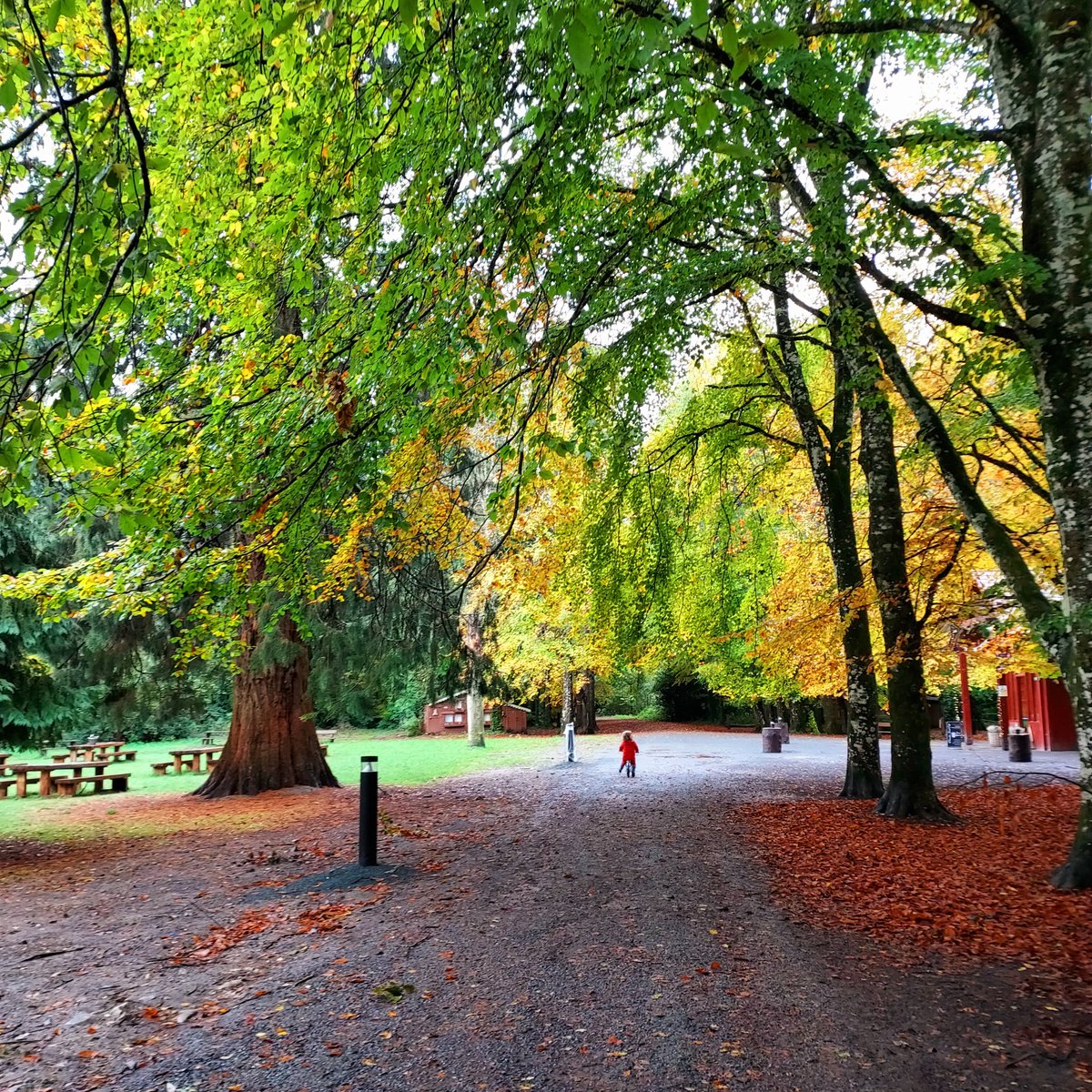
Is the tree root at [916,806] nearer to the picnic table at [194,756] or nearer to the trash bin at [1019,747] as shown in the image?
the trash bin at [1019,747]

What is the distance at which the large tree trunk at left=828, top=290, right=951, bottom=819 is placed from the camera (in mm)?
10469

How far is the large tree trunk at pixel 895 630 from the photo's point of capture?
10469 mm

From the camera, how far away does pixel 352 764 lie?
878 inches

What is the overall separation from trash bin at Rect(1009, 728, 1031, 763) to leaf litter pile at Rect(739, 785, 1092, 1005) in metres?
9.92

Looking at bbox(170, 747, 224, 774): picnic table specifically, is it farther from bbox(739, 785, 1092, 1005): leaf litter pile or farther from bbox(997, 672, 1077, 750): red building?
bbox(997, 672, 1077, 750): red building

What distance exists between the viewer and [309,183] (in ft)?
16.6

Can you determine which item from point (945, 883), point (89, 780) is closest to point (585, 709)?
point (89, 780)

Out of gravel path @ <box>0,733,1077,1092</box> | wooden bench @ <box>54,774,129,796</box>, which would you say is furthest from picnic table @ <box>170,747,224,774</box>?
gravel path @ <box>0,733,1077,1092</box>

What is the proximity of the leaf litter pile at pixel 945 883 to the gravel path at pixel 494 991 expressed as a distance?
1.18ft

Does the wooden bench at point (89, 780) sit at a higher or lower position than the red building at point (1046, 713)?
lower

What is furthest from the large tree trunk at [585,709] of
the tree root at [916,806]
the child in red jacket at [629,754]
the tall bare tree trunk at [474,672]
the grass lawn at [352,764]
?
the tree root at [916,806]

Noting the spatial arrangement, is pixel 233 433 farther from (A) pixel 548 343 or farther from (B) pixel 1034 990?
(B) pixel 1034 990

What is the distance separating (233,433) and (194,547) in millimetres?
1018

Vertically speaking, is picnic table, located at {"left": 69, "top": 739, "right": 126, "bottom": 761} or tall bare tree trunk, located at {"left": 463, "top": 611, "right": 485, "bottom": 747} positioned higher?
tall bare tree trunk, located at {"left": 463, "top": 611, "right": 485, "bottom": 747}
